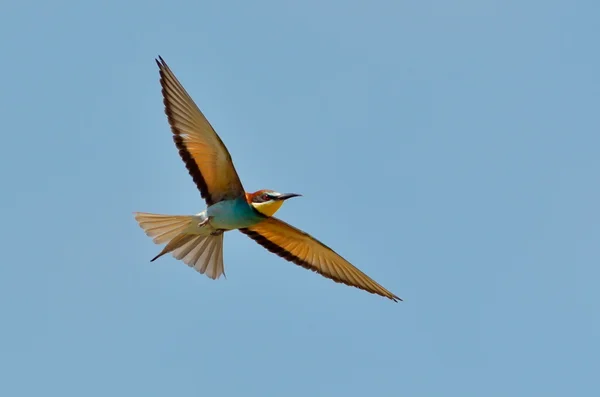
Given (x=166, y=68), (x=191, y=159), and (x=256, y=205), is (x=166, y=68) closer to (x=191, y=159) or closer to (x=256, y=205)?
(x=191, y=159)

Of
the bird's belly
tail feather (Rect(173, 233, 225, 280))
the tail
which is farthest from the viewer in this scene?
tail feather (Rect(173, 233, 225, 280))

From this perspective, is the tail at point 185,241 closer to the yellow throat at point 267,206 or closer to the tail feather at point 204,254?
the tail feather at point 204,254

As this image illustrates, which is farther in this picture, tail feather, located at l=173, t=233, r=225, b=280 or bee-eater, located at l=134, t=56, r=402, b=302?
tail feather, located at l=173, t=233, r=225, b=280

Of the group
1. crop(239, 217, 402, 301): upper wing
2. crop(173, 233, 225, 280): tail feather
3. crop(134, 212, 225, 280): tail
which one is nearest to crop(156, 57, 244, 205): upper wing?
crop(134, 212, 225, 280): tail

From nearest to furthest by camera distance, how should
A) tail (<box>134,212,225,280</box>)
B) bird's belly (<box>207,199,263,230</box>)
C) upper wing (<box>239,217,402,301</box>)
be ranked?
bird's belly (<box>207,199,263,230</box>) < tail (<box>134,212,225,280</box>) < upper wing (<box>239,217,402,301</box>)

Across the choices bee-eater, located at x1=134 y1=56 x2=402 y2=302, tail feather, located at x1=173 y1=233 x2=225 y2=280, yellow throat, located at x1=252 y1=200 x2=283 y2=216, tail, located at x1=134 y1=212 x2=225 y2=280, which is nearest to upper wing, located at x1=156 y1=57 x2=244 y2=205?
bee-eater, located at x1=134 y1=56 x2=402 y2=302

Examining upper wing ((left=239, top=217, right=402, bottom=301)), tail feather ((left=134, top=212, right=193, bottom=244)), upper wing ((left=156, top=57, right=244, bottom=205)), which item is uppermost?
upper wing ((left=239, top=217, right=402, bottom=301))

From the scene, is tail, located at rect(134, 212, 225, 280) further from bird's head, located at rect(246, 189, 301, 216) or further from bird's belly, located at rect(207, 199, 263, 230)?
bird's head, located at rect(246, 189, 301, 216)

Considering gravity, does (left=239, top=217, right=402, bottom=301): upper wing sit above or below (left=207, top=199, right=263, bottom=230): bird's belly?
above

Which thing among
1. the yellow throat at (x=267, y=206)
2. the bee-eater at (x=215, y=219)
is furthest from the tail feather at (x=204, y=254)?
the yellow throat at (x=267, y=206)
